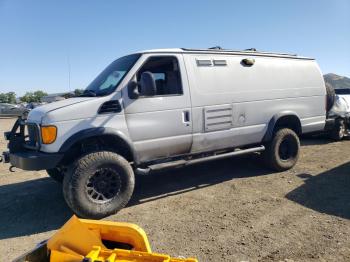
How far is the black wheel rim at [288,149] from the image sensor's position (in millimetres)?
6711

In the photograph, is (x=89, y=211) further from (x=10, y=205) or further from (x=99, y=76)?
(x=99, y=76)

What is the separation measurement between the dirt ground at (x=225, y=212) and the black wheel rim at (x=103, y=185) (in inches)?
12.6

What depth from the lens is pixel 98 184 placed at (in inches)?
181

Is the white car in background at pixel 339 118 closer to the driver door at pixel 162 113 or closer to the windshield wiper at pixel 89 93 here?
the driver door at pixel 162 113

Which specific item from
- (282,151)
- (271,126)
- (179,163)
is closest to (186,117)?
(179,163)

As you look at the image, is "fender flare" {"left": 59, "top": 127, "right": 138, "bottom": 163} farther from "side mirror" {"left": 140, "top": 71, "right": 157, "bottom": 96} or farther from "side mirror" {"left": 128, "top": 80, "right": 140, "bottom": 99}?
"side mirror" {"left": 140, "top": 71, "right": 157, "bottom": 96}

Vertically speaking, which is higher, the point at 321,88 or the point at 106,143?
the point at 321,88

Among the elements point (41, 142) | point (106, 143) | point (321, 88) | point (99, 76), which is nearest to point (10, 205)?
point (41, 142)

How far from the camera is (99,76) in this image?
5621 mm

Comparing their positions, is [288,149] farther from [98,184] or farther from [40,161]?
[40,161]

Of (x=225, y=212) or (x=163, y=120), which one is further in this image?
(x=163, y=120)

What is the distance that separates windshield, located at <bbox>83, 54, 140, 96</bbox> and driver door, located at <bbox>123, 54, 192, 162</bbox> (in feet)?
0.68

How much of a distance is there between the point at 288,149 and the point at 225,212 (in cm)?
282

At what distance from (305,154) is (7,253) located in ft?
23.0
